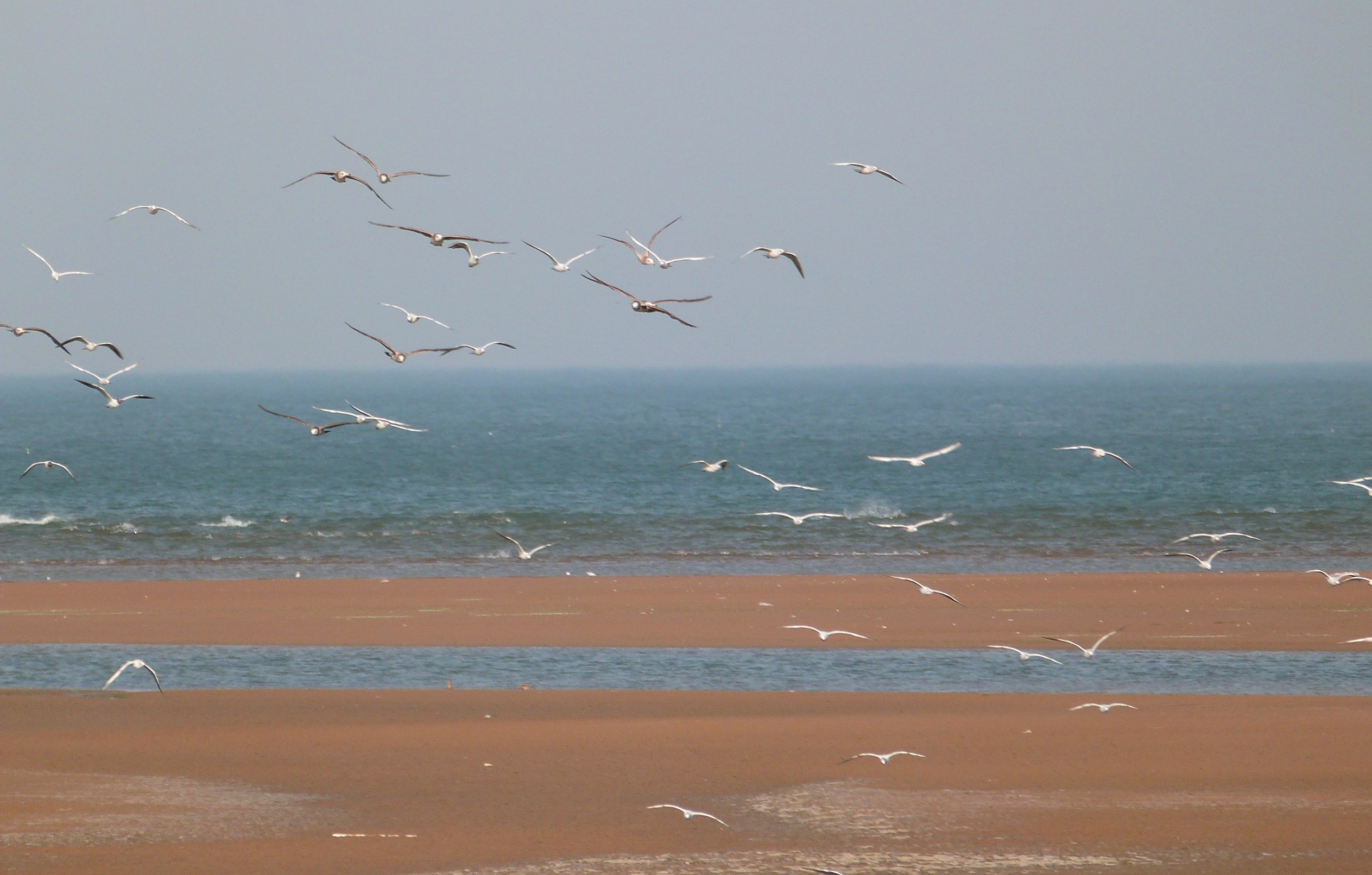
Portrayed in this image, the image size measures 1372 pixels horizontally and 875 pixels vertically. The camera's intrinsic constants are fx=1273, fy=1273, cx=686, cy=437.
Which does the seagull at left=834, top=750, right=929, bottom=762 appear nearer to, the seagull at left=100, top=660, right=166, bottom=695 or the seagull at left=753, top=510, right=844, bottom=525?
the seagull at left=753, top=510, right=844, bottom=525

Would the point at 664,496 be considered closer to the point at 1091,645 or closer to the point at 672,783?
the point at 1091,645

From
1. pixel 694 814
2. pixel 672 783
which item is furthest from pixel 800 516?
pixel 694 814

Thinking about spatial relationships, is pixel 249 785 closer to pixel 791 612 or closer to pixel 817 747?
pixel 817 747

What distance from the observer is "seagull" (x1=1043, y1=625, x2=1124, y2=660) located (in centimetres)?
1562

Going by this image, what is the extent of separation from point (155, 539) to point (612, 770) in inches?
982

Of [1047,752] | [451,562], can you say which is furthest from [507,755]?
[451,562]

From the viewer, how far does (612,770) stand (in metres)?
12.5

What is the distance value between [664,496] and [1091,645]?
2651 centimetres

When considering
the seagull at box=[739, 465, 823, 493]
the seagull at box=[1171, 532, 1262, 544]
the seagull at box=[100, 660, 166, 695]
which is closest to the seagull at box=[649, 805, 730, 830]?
the seagull at box=[739, 465, 823, 493]

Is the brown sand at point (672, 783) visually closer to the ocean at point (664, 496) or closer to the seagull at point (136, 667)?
the seagull at point (136, 667)

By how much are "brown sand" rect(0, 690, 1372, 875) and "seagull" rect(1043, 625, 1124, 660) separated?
2.09ft

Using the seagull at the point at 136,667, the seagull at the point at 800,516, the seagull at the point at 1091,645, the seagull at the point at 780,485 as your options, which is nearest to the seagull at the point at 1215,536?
the seagull at the point at 1091,645

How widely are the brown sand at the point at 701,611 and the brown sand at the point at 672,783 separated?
13.3ft

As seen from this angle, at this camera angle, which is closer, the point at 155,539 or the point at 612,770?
the point at 612,770
